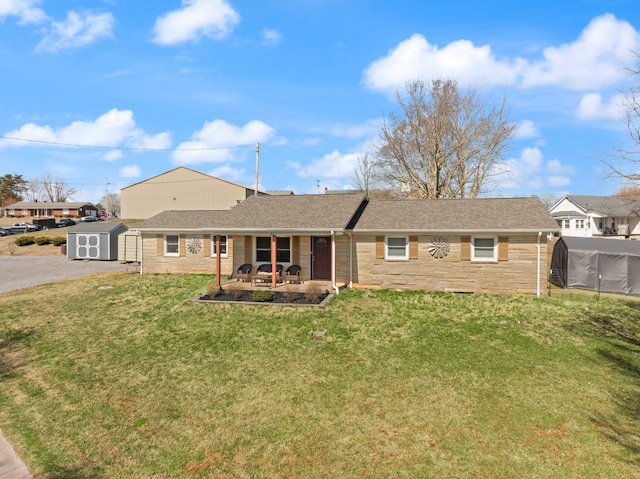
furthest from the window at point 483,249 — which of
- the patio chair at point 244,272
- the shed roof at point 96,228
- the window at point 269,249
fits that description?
the shed roof at point 96,228

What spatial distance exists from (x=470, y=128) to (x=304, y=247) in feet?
72.7

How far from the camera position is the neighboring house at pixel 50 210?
7612 cm

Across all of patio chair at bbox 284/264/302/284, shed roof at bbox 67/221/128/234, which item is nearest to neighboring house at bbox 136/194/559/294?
patio chair at bbox 284/264/302/284

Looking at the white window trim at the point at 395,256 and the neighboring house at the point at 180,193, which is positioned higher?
the neighboring house at the point at 180,193

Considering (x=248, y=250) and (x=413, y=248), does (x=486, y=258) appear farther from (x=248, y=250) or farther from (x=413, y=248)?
(x=248, y=250)

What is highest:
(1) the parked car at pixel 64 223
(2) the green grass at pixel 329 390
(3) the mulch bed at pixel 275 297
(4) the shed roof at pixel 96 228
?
(1) the parked car at pixel 64 223

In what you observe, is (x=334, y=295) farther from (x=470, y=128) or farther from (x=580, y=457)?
(x=470, y=128)

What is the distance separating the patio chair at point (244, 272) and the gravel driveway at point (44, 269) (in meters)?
9.33

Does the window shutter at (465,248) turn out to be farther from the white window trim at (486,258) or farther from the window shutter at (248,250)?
the window shutter at (248,250)

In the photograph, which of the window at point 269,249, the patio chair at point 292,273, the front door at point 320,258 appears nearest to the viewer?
the patio chair at point 292,273

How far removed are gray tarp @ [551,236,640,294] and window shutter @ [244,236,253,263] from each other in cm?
1654

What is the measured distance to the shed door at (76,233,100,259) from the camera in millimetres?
31062

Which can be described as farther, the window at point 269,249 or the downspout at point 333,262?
the window at point 269,249

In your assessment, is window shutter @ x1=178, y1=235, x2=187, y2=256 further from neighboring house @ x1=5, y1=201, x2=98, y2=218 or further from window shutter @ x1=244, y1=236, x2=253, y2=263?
neighboring house @ x1=5, y1=201, x2=98, y2=218
